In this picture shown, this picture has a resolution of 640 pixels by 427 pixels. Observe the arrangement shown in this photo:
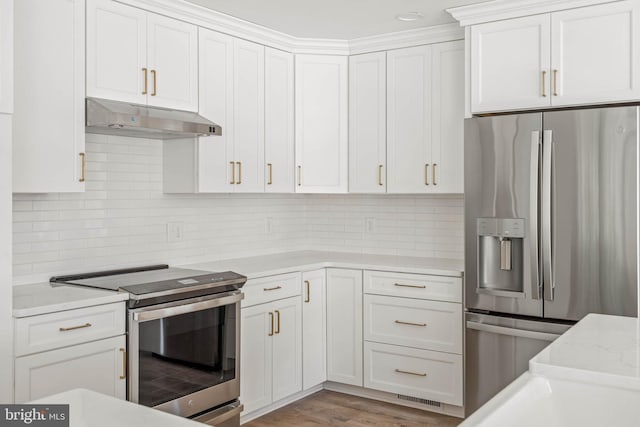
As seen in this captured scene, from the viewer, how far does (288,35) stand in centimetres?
433

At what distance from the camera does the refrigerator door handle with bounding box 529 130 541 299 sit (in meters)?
3.26

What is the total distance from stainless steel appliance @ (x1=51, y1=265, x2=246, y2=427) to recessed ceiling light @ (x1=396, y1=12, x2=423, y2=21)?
186 cm

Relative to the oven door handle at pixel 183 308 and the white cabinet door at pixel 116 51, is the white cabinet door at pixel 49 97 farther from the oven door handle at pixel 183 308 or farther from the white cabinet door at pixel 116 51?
the oven door handle at pixel 183 308

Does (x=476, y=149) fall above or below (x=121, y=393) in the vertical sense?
above

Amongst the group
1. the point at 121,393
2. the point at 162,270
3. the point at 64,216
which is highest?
the point at 64,216

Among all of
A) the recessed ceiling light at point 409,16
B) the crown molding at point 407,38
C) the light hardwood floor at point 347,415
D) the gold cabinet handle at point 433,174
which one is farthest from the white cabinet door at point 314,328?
the recessed ceiling light at point 409,16

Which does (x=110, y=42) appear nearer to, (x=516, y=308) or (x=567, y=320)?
(x=516, y=308)

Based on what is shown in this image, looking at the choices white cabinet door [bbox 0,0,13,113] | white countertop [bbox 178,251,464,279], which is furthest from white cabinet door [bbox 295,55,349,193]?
white cabinet door [bbox 0,0,13,113]

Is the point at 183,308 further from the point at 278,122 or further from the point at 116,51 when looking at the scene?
the point at 278,122

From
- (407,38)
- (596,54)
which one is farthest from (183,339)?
(596,54)

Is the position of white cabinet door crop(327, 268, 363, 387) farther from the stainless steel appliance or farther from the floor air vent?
the stainless steel appliance

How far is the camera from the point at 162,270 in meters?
3.68

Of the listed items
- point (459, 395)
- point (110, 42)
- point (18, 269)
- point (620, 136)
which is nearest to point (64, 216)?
point (18, 269)

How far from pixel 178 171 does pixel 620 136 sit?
2.45 metres
